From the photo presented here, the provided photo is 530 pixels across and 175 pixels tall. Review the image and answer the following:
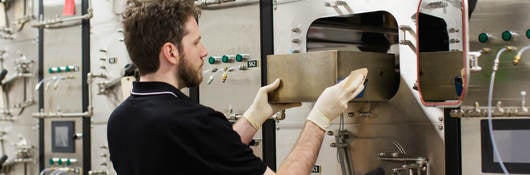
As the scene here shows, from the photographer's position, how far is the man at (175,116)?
2066 mm

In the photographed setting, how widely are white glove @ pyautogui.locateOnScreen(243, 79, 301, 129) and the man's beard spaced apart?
1.51 ft

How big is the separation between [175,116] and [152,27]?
0.33m

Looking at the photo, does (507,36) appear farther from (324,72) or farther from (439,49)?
(324,72)

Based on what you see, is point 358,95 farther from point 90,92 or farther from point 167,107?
point 90,92

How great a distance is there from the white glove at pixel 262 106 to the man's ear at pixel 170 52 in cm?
55

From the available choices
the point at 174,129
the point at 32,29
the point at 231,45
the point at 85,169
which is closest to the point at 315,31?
the point at 231,45

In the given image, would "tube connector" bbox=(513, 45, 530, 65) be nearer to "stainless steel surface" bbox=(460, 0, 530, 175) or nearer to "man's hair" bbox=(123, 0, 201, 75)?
"stainless steel surface" bbox=(460, 0, 530, 175)

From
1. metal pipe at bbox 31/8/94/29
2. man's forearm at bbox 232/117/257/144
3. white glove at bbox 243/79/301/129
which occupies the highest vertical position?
metal pipe at bbox 31/8/94/29

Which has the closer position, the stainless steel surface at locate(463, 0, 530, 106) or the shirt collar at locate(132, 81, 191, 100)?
the shirt collar at locate(132, 81, 191, 100)

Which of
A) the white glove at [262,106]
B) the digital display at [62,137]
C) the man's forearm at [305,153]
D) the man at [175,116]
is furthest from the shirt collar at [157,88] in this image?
the digital display at [62,137]

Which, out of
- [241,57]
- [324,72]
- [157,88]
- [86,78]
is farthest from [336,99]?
[86,78]

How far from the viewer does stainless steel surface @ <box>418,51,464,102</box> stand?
245 centimetres

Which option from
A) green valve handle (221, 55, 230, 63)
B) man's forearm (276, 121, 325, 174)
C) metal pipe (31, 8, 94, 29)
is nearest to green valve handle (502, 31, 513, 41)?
man's forearm (276, 121, 325, 174)

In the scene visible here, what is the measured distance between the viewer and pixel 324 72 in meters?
2.53
